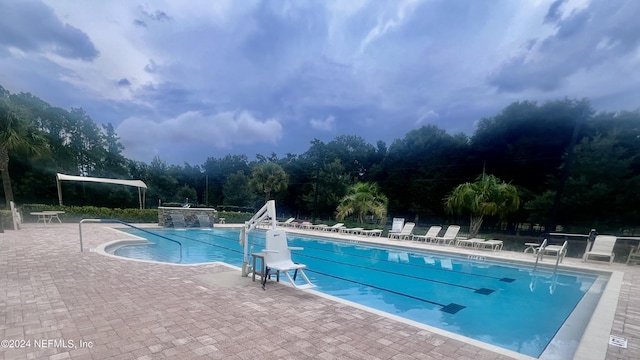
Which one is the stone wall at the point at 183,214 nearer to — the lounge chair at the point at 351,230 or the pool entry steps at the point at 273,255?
the lounge chair at the point at 351,230

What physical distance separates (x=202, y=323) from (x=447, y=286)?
5.76 metres

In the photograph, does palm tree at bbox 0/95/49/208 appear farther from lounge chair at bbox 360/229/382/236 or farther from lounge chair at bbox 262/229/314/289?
lounge chair at bbox 360/229/382/236

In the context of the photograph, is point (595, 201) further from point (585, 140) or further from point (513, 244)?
point (513, 244)

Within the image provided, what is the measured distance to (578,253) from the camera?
33.7 feet

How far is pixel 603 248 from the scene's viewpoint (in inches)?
352

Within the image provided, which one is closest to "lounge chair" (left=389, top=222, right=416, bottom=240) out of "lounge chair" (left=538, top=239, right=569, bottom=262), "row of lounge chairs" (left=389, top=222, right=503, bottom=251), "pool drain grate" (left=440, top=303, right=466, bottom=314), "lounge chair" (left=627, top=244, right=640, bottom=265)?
"row of lounge chairs" (left=389, top=222, right=503, bottom=251)

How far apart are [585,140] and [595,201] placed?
3.32 meters

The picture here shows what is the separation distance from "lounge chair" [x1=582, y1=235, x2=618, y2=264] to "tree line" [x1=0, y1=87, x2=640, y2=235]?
157 cm

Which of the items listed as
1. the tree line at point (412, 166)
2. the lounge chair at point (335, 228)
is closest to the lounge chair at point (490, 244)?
the tree line at point (412, 166)

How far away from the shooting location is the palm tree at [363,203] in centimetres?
1767

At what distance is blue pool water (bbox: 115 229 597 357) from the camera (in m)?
A: 4.63

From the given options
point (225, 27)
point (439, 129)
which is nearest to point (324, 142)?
point (439, 129)

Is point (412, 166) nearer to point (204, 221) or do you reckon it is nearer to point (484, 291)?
point (204, 221)

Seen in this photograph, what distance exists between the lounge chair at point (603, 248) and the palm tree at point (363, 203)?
985 cm
